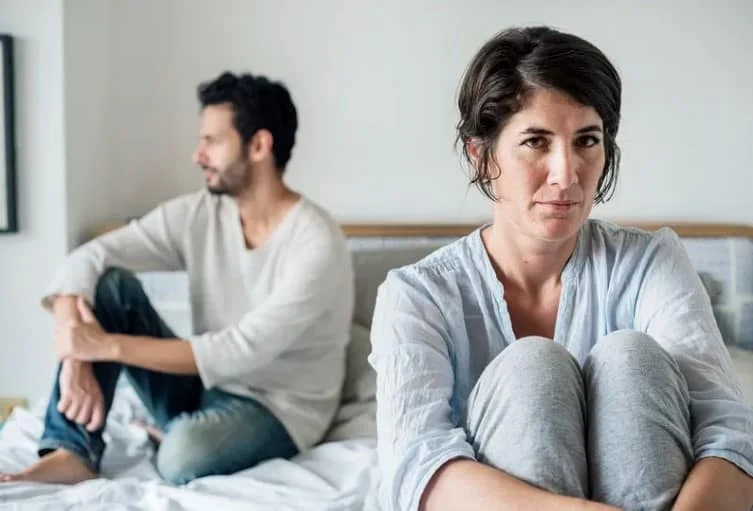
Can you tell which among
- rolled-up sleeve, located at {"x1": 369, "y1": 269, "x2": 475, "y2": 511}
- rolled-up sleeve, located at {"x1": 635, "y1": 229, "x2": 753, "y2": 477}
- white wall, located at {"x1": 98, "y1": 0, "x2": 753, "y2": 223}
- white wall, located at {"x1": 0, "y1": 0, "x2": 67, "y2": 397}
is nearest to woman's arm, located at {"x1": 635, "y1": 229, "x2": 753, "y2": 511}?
rolled-up sleeve, located at {"x1": 635, "y1": 229, "x2": 753, "y2": 477}

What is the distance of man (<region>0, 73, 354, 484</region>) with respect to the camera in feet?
5.41

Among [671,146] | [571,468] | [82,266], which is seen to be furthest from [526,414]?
[671,146]

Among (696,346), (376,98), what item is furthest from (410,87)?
(696,346)

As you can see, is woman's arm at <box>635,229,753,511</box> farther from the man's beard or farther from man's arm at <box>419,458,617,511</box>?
the man's beard

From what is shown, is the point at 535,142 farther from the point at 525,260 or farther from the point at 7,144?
the point at 7,144

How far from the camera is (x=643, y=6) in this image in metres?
2.31

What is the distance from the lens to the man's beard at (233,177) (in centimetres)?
189

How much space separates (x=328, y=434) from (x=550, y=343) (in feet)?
3.12

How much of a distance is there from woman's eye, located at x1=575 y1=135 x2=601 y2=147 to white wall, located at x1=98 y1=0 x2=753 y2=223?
1317 mm

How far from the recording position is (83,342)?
1669 millimetres

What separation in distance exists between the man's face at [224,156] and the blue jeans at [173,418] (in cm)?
27

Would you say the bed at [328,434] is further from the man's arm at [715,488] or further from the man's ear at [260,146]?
the man's arm at [715,488]

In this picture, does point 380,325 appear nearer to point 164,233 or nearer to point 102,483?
point 102,483

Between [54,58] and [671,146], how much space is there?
1522 millimetres
